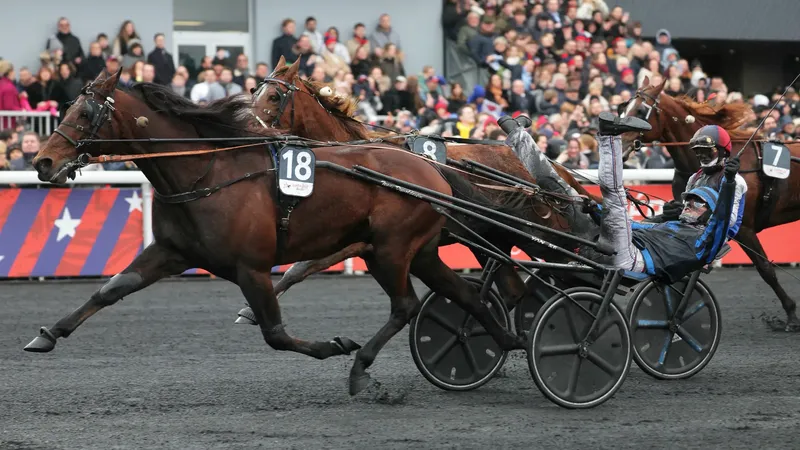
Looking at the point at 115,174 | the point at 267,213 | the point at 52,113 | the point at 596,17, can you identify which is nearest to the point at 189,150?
the point at 267,213

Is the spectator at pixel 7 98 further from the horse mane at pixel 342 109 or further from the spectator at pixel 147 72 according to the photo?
the horse mane at pixel 342 109

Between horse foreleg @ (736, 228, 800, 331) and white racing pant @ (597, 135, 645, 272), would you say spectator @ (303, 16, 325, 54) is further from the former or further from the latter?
white racing pant @ (597, 135, 645, 272)

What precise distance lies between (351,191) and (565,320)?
1371 mm

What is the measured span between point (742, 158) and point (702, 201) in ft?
9.13

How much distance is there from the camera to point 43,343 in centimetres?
682

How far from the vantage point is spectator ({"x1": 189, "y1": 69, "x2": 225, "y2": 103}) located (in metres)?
14.6

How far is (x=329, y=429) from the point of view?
6301mm

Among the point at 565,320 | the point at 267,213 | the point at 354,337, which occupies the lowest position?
the point at 354,337

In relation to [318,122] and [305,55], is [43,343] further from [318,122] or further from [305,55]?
[305,55]

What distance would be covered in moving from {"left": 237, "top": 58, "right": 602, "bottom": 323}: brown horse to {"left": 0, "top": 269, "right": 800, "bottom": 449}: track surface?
719 mm

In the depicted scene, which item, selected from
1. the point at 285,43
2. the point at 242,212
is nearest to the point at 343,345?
the point at 242,212

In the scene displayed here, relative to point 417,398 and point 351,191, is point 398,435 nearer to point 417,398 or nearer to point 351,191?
point 417,398

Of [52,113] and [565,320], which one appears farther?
[52,113]

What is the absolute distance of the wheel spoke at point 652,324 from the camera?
759cm
